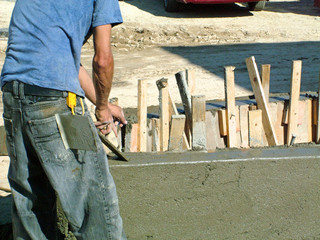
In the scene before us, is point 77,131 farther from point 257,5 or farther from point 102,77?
point 257,5

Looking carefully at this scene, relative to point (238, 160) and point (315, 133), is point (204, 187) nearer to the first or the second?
point (238, 160)

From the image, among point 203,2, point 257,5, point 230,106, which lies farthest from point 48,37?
point 257,5

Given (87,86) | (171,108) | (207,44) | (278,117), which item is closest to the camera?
(87,86)

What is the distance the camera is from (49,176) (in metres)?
2.82

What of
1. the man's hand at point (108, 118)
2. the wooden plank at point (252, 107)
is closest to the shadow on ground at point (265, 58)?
the wooden plank at point (252, 107)

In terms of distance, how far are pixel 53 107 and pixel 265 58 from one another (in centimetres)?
827

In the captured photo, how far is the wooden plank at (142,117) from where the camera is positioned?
4168 mm

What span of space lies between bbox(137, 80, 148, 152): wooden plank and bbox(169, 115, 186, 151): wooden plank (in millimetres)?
408

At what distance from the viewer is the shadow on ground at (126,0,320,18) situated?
46.9ft

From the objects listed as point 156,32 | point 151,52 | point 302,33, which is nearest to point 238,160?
point 151,52

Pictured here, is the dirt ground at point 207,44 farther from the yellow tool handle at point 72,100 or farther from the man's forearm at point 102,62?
the yellow tool handle at point 72,100

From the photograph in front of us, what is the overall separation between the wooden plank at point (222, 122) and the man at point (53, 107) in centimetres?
174

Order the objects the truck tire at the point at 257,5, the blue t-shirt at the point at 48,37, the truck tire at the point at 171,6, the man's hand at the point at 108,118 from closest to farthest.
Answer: the blue t-shirt at the point at 48,37
the man's hand at the point at 108,118
the truck tire at the point at 171,6
the truck tire at the point at 257,5

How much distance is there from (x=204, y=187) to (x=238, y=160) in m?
0.29
